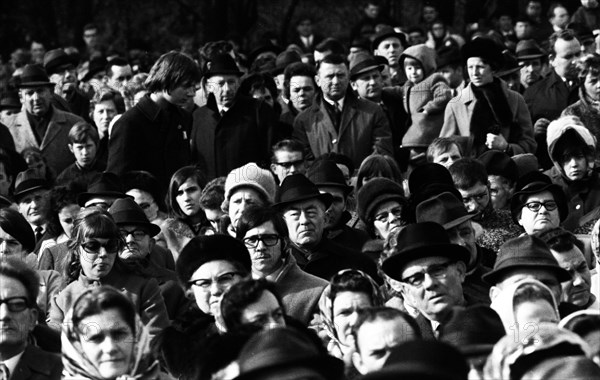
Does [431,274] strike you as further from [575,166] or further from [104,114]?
[104,114]

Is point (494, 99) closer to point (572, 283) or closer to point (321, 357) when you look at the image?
point (572, 283)

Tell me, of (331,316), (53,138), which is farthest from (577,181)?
(53,138)

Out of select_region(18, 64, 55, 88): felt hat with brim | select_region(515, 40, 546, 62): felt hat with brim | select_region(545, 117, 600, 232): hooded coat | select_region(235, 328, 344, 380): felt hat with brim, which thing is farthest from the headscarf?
select_region(515, 40, 546, 62): felt hat with brim

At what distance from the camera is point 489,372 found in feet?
17.6

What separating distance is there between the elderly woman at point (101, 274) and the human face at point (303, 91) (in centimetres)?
449

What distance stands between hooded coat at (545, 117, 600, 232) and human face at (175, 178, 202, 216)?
8.06 feet

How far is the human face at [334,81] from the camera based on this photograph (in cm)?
1184

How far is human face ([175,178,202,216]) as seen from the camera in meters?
9.88

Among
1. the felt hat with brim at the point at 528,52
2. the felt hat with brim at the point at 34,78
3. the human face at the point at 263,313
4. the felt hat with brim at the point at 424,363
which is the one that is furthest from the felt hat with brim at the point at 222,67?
the felt hat with brim at the point at 424,363

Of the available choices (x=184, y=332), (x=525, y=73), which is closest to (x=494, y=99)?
(x=525, y=73)

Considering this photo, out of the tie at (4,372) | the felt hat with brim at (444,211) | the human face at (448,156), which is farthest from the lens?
the human face at (448,156)

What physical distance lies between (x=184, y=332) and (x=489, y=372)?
7.19ft

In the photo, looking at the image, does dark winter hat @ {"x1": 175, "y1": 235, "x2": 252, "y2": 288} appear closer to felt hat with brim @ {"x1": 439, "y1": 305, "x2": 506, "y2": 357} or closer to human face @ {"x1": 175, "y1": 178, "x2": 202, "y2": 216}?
felt hat with brim @ {"x1": 439, "y1": 305, "x2": 506, "y2": 357}

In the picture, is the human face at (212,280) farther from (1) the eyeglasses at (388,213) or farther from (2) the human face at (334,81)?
(2) the human face at (334,81)
